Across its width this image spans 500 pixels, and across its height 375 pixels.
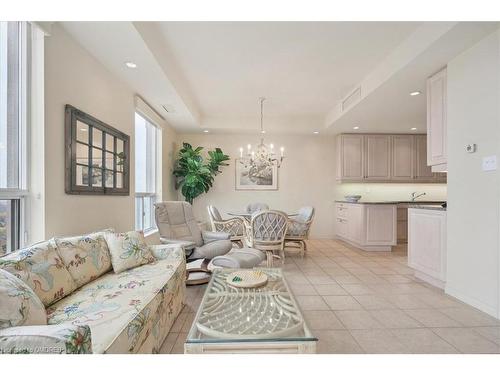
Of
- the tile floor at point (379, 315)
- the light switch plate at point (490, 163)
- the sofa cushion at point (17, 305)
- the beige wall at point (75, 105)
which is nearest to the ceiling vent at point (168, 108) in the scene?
the beige wall at point (75, 105)

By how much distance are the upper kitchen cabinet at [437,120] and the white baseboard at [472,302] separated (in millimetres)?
1304

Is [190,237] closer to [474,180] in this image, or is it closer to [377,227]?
[474,180]

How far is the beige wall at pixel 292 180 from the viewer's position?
21.1 ft

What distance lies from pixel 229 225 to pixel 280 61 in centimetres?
258

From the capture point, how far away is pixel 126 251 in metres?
2.32

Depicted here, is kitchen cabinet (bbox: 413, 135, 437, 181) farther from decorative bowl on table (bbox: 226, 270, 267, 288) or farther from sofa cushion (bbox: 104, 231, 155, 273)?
sofa cushion (bbox: 104, 231, 155, 273)

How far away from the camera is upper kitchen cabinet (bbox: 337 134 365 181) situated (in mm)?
6086

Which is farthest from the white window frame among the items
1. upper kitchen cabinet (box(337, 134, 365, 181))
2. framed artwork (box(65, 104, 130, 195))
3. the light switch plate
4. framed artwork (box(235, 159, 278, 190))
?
the light switch plate

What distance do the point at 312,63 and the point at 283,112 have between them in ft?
7.18

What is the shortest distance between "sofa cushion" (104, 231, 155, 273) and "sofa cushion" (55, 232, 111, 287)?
0.16ft

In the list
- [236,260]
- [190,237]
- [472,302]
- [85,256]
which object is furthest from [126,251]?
[472,302]

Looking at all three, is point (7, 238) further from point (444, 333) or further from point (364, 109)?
point (364, 109)

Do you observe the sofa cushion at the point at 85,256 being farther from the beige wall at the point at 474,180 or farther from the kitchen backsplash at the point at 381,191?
the kitchen backsplash at the point at 381,191

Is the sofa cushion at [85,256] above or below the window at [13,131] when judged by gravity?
below
